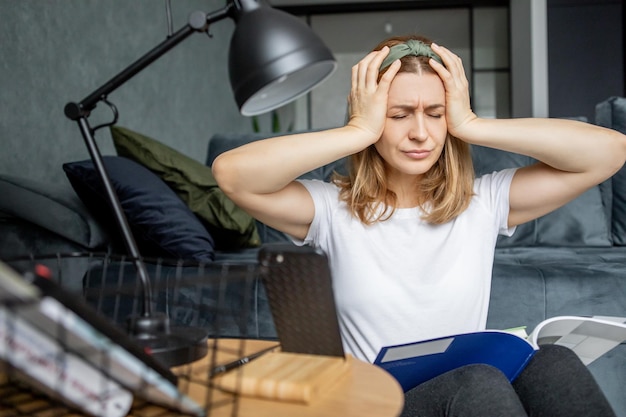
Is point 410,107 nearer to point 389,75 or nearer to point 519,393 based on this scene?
point 389,75

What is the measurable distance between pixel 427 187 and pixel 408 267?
0.16m

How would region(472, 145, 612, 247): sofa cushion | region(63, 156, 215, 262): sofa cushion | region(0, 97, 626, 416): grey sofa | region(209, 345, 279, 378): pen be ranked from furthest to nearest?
1. region(472, 145, 612, 247): sofa cushion
2. region(63, 156, 215, 262): sofa cushion
3. region(0, 97, 626, 416): grey sofa
4. region(209, 345, 279, 378): pen

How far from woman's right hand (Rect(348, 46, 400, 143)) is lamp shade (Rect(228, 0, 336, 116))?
0.76 ft

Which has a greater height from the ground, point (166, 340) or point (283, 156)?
point (283, 156)

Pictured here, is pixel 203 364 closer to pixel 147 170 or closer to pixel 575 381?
pixel 575 381

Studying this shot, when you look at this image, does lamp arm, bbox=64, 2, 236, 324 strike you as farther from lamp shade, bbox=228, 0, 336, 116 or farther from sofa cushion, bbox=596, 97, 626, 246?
sofa cushion, bbox=596, 97, 626, 246

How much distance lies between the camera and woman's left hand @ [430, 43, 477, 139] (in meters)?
1.12

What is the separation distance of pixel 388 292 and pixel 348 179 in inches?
10.6

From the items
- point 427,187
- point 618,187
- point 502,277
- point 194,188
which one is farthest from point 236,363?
point 618,187

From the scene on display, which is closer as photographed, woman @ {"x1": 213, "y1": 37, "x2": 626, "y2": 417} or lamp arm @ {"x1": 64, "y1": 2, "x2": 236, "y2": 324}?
lamp arm @ {"x1": 64, "y1": 2, "x2": 236, "y2": 324}

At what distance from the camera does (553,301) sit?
1.72 metres

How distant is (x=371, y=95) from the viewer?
1099 mm

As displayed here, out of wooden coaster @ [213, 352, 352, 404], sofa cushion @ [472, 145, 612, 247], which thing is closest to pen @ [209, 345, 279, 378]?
wooden coaster @ [213, 352, 352, 404]

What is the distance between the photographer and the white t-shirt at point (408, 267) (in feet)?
3.69
